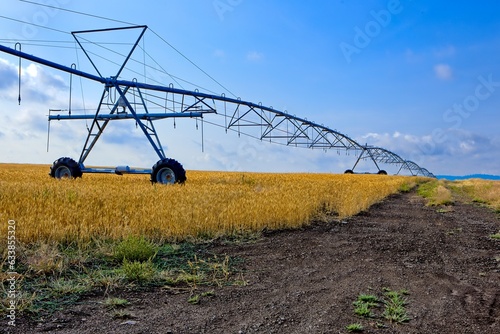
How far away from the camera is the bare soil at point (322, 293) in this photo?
3916mm

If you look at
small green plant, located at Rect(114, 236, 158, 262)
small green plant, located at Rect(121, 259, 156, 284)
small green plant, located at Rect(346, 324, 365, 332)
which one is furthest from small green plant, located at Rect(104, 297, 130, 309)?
small green plant, located at Rect(346, 324, 365, 332)

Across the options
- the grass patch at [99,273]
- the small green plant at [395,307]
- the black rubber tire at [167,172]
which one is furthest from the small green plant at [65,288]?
the black rubber tire at [167,172]

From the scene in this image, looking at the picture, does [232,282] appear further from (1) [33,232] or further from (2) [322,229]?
(2) [322,229]

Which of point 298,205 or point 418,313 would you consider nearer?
point 418,313

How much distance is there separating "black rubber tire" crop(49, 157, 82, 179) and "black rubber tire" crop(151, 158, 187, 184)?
505cm

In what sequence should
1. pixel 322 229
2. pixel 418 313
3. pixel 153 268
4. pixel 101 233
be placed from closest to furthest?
pixel 418 313, pixel 153 268, pixel 101 233, pixel 322 229

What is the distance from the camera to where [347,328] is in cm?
383

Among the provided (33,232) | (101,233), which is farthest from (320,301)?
(33,232)

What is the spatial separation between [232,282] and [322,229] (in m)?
5.25

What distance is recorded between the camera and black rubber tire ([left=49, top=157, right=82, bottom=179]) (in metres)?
20.1

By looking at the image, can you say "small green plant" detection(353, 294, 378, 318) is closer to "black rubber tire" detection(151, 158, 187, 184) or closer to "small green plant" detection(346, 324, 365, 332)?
"small green plant" detection(346, 324, 365, 332)

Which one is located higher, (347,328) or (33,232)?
(33,232)

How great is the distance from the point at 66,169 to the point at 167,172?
6228 millimetres

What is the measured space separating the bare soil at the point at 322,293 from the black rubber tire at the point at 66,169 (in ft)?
47.7
